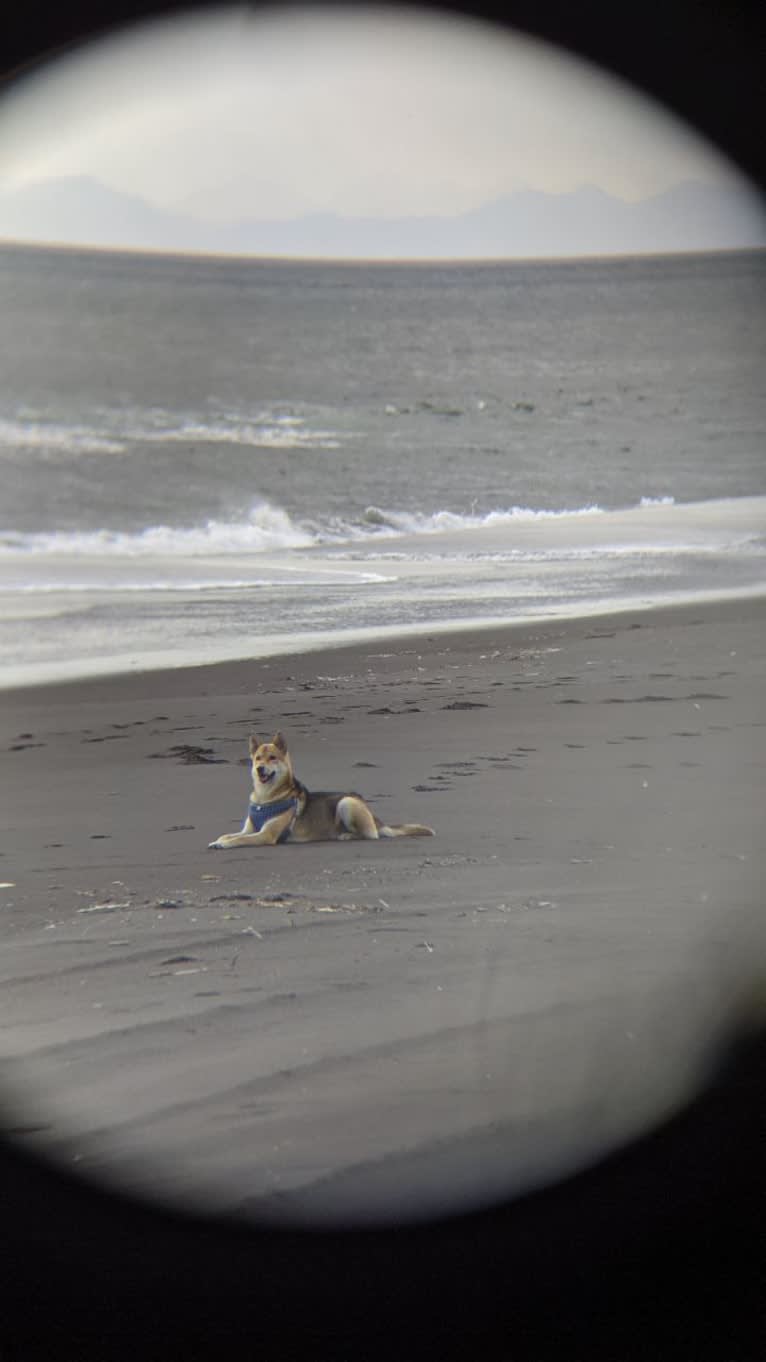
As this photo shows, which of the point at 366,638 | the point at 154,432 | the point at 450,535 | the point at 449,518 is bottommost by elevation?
the point at 366,638

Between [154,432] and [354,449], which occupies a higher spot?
[154,432]

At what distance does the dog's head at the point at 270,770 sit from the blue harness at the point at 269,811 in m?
0.05

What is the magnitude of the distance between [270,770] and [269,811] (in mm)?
283

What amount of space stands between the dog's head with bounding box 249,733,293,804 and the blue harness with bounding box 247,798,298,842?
5cm

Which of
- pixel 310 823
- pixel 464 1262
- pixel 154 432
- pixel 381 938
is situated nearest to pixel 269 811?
pixel 310 823

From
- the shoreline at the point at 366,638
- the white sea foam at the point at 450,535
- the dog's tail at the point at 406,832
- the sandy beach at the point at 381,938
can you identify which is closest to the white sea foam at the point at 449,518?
the white sea foam at the point at 450,535

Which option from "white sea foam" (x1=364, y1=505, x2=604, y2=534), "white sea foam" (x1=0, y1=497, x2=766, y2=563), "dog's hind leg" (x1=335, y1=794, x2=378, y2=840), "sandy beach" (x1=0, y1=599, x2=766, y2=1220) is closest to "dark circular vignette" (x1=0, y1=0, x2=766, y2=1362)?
"sandy beach" (x1=0, y1=599, x2=766, y2=1220)

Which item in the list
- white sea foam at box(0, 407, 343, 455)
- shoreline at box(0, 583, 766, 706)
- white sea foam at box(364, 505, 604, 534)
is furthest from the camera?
white sea foam at box(0, 407, 343, 455)

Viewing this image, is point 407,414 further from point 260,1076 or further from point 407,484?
point 260,1076

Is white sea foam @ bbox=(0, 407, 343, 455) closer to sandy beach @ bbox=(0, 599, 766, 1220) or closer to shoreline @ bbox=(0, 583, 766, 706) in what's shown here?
shoreline @ bbox=(0, 583, 766, 706)

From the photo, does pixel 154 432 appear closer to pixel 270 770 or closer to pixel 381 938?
pixel 270 770

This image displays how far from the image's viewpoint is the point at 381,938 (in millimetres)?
3115

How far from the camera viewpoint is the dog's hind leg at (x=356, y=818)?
13.7ft

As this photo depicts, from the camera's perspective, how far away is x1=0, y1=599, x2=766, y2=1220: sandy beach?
212 cm
